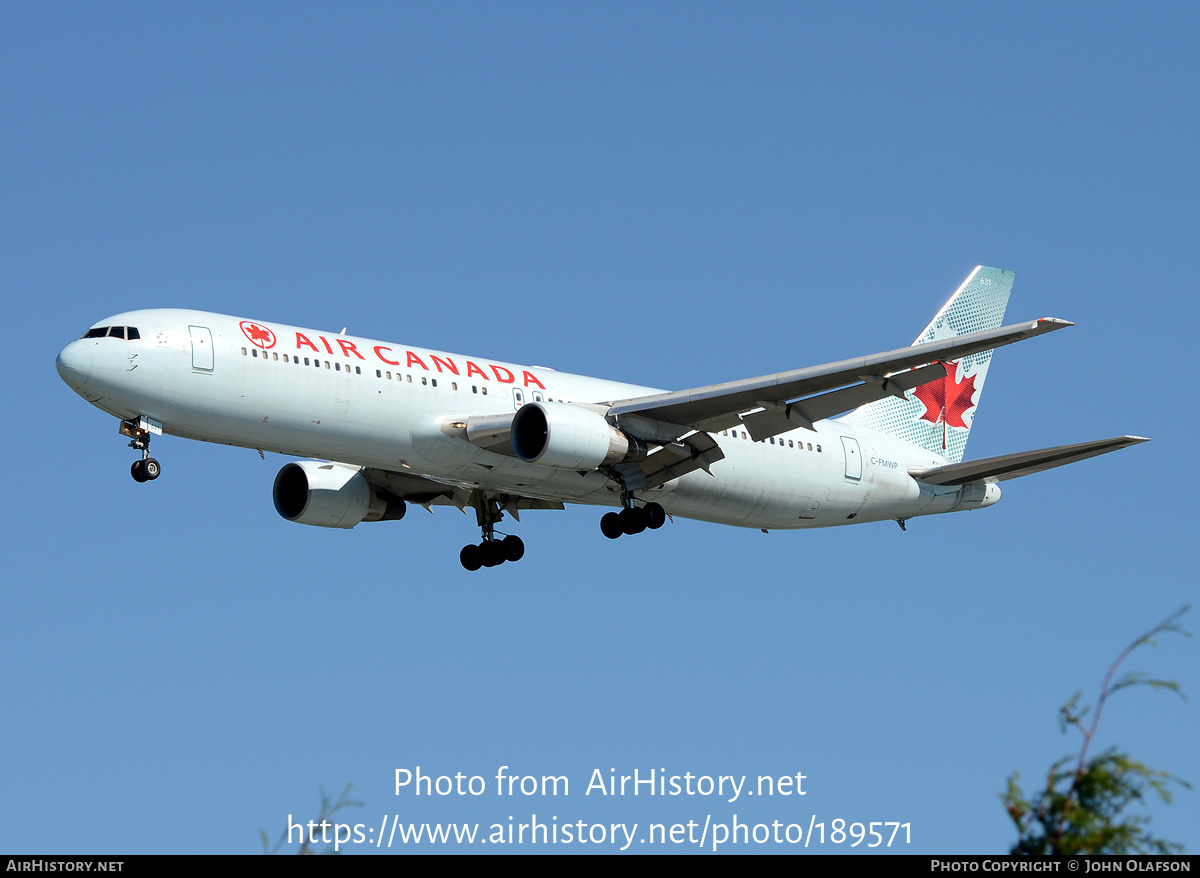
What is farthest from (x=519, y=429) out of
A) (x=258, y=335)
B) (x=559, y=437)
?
(x=258, y=335)

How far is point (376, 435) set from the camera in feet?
101

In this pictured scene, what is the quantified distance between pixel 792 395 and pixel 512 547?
31.2ft

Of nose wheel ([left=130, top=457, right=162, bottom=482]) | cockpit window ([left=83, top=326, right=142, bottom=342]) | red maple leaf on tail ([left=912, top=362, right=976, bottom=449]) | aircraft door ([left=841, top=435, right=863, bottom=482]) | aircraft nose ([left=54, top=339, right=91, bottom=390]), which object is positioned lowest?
nose wheel ([left=130, top=457, right=162, bottom=482])

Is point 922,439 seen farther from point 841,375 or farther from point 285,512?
point 285,512

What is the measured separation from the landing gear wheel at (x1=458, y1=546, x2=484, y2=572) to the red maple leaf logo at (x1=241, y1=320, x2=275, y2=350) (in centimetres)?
967

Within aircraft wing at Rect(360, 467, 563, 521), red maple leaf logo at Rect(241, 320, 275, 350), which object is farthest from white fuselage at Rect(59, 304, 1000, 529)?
aircraft wing at Rect(360, 467, 563, 521)

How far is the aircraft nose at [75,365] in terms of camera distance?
95.5 ft

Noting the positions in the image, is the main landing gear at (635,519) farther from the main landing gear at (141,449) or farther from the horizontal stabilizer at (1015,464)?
the main landing gear at (141,449)

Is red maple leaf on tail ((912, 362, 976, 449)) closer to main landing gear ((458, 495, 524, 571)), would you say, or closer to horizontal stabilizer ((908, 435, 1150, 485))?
horizontal stabilizer ((908, 435, 1150, 485))

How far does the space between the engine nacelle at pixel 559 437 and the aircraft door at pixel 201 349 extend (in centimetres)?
645

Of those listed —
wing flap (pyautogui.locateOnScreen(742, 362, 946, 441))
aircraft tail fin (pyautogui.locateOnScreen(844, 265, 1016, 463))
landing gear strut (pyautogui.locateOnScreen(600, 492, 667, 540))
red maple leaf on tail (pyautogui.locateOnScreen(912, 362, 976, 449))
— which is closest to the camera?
wing flap (pyautogui.locateOnScreen(742, 362, 946, 441))

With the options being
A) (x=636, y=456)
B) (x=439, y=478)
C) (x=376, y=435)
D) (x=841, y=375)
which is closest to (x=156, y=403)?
(x=376, y=435)

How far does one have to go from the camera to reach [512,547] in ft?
124

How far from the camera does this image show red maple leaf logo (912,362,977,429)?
41.6m
